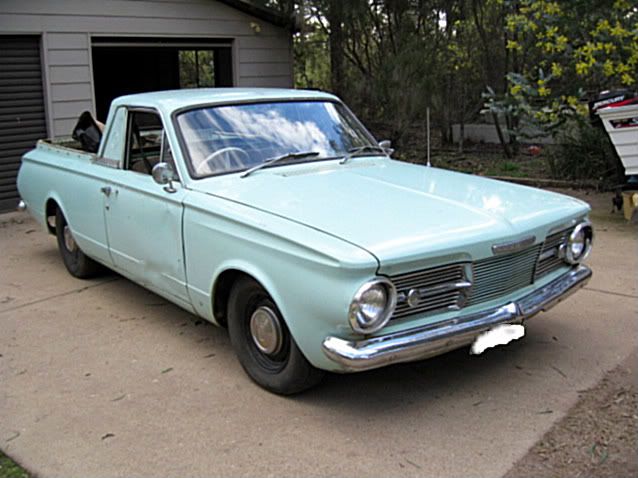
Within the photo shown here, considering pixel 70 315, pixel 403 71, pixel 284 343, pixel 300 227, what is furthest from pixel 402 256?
pixel 403 71

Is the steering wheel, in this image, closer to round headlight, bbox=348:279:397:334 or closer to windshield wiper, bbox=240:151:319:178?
windshield wiper, bbox=240:151:319:178

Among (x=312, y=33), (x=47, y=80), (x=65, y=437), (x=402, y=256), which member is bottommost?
(x=65, y=437)

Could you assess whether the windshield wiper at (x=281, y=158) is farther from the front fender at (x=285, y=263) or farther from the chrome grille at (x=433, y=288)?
the chrome grille at (x=433, y=288)

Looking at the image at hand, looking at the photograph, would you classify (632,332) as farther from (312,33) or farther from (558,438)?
(312,33)

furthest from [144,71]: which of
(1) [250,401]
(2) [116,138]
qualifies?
(1) [250,401]

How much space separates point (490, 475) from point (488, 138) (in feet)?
35.7

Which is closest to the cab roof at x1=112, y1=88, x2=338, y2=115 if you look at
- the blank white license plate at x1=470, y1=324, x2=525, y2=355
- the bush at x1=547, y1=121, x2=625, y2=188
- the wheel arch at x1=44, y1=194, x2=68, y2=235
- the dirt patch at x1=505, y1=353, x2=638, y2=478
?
the wheel arch at x1=44, y1=194, x2=68, y2=235

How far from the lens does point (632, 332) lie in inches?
195

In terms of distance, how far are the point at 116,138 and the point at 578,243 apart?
11.4ft

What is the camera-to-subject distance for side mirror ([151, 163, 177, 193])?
184 inches

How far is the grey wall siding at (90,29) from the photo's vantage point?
Result: 971 centimetres

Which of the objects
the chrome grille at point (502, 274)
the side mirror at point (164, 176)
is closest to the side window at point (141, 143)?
the side mirror at point (164, 176)

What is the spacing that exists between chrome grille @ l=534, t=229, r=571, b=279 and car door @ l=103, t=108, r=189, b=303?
7.11 feet

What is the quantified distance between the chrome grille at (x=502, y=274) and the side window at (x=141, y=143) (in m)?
2.76
